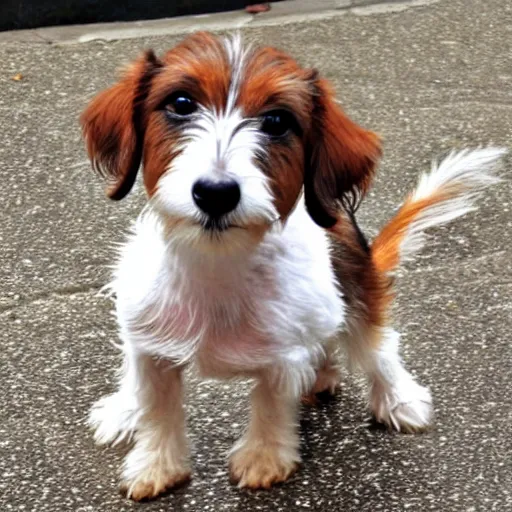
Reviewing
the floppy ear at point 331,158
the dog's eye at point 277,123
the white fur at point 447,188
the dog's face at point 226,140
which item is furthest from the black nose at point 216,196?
the white fur at point 447,188

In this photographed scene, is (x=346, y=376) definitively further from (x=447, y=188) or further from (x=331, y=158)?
(x=331, y=158)

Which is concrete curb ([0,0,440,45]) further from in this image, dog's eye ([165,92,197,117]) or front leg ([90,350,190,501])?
dog's eye ([165,92,197,117])

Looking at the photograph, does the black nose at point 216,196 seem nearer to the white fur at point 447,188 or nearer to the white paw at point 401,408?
the white paw at point 401,408

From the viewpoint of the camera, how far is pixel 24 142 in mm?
5141

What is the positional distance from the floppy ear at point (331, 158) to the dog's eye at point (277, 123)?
112 mm

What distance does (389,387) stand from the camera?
11.1 feet

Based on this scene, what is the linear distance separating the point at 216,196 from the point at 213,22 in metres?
4.54

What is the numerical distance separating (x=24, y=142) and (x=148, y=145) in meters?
2.66

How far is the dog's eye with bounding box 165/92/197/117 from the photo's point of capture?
2527mm

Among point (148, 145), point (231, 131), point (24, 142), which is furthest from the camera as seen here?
point (24, 142)

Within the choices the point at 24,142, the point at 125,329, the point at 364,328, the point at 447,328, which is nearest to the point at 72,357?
the point at 125,329

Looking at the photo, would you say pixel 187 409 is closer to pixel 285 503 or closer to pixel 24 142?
pixel 285 503

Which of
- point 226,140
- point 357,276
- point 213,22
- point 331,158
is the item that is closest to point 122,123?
point 226,140

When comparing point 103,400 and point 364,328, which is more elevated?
point 364,328
